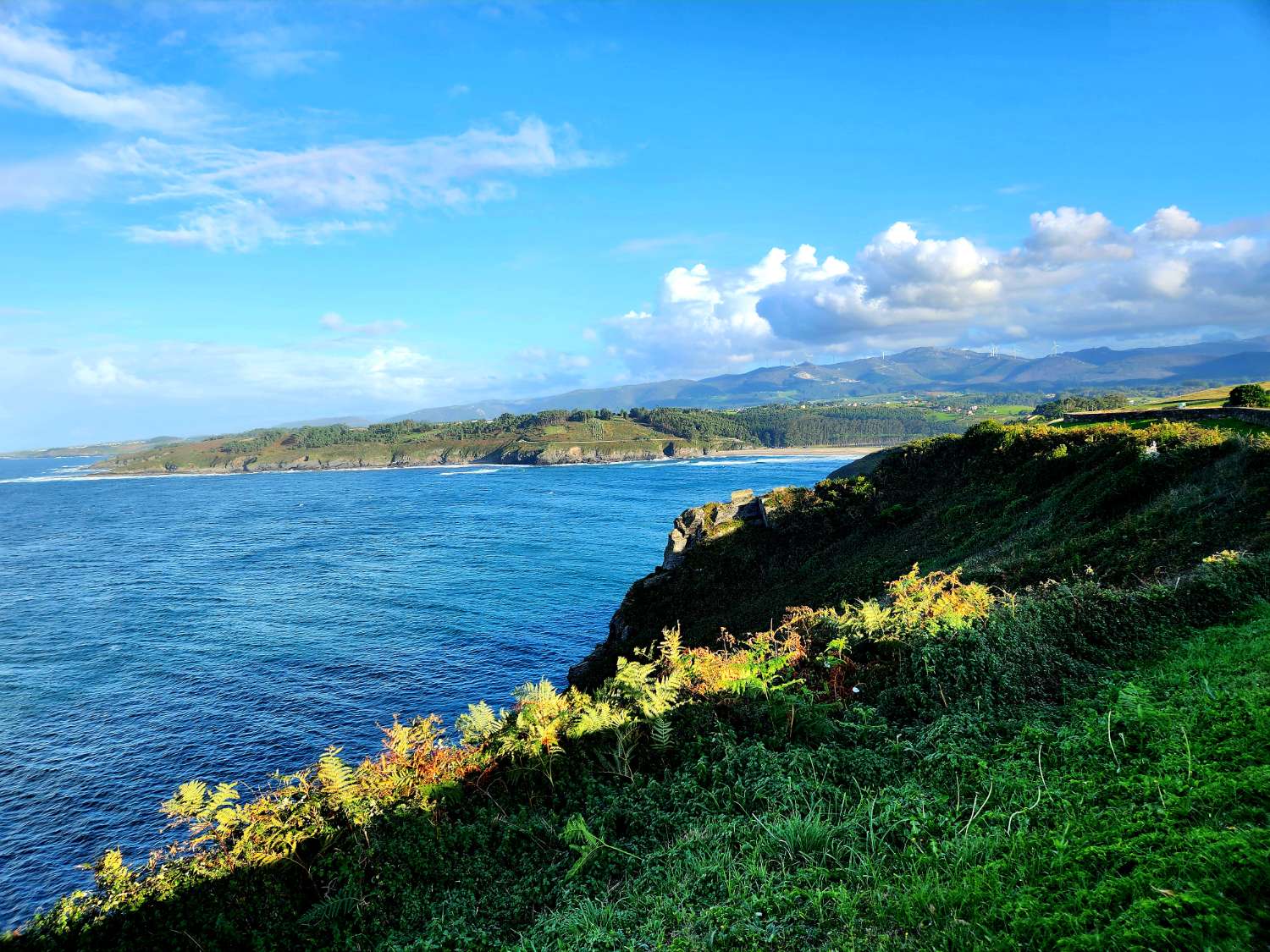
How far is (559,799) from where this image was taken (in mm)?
7617

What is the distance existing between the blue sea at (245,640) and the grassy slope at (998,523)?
12.0m

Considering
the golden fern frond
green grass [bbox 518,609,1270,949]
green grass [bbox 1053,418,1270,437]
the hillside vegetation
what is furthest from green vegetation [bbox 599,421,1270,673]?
the golden fern frond

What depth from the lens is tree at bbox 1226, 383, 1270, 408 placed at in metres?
29.5

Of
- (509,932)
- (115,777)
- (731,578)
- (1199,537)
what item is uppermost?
(1199,537)

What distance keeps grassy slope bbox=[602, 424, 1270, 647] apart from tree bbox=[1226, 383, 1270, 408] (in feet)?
22.5

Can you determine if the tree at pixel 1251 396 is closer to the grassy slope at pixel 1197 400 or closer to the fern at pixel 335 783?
the grassy slope at pixel 1197 400

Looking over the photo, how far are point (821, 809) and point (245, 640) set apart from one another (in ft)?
169

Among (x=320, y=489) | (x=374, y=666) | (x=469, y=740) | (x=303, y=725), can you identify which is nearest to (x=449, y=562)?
(x=374, y=666)

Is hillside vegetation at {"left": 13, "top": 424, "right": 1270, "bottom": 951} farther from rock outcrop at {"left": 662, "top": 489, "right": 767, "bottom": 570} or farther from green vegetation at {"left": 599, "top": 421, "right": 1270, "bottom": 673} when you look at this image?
rock outcrop at {"left": 662, "top": 489, "right": 767, "bottom": 570}

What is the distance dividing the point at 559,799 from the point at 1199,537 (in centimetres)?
1558

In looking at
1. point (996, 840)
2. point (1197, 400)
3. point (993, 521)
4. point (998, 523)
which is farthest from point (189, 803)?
point (1197, 400)

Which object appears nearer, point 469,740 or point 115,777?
point 469,740

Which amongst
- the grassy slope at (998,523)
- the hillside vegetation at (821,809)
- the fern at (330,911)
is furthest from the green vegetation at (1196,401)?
the fern at (330,911)

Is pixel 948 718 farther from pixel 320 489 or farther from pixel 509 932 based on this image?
pixel 320 489
